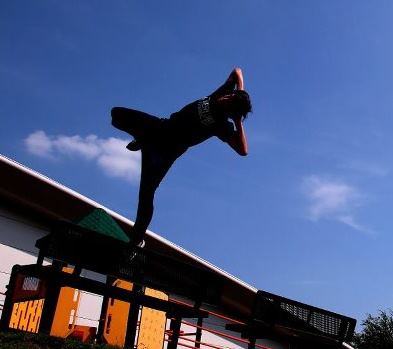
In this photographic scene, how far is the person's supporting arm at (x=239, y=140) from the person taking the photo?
5.61 metres

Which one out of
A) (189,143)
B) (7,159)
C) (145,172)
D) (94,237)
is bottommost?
(94,237)

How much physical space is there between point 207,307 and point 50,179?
246 inches

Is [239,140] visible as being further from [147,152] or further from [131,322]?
[131,322]

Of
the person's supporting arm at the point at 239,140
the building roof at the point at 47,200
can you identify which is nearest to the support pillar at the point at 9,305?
the person's supporting arm at the point at 239,140

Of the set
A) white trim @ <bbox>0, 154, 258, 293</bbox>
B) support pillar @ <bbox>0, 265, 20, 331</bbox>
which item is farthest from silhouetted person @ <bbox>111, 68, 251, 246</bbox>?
white trim @ <bbox>0, 154, 258, 293</bbox>

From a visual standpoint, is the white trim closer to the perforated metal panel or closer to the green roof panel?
the green roof panel

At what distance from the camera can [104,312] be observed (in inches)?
337

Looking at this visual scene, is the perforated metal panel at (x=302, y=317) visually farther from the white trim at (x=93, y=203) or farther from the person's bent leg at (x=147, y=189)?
the white trim at (x=93, y=203)

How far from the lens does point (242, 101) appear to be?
5.41 meters

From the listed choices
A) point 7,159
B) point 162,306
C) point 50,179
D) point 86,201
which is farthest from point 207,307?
point 162,306

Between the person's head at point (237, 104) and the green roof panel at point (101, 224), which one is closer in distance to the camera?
the person's head at point (237, 104)

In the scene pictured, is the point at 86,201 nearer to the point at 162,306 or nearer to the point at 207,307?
the point at 207,307

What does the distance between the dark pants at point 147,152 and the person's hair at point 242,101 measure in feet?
2.71

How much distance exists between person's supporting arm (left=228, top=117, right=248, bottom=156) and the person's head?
9 centimetres
